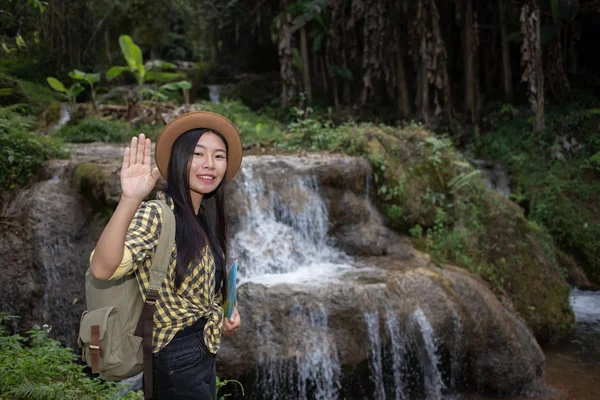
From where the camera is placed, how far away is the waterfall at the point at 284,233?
23.3 feet

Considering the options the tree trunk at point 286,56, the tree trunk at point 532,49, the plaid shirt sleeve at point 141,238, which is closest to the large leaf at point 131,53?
the tree trunk at point 286,56

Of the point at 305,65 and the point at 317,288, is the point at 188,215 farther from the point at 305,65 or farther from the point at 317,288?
the point at 305,65

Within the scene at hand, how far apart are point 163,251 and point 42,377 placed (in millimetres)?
2275

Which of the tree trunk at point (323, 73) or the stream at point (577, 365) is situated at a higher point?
the tree trunk at point (323, 73)

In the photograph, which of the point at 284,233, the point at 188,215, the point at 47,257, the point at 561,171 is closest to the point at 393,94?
the point at 561,171

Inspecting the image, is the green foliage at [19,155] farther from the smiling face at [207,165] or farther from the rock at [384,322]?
the smiling face at [207,165]

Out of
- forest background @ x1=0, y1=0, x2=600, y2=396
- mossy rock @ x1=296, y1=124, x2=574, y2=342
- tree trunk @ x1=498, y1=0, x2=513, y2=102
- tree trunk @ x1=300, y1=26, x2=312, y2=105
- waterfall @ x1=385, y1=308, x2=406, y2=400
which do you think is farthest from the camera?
tree trunk @ x1=300, y1=26, x2=312, y2=105

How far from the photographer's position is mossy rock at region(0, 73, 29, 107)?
1297cm

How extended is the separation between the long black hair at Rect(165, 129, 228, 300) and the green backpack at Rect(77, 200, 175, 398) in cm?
11

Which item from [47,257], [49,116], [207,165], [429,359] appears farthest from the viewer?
[49,116]

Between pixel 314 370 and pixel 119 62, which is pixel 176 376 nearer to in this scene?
pixel 314 370

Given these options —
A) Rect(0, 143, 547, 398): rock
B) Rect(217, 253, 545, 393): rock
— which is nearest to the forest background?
Rect(0, 143, 547, 398): rock

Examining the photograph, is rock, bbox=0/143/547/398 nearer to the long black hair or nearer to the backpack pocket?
the long black hair

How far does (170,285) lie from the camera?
2.03 metres
